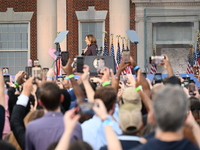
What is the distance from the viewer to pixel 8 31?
907 inches

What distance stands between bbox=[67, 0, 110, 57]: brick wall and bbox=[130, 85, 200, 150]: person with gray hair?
1830cm

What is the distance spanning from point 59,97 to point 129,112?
59 cm

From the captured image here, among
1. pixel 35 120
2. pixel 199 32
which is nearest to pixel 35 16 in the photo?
pixel 199 32

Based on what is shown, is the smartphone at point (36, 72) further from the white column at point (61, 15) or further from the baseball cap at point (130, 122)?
the white column at point (61, 15)

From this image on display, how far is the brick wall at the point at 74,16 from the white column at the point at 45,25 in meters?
0.59

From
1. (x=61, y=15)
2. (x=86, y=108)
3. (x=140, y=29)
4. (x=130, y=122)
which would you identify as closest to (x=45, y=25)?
(x=61, y=15)

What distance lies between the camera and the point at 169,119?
359 cm

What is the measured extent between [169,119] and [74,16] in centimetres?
1891

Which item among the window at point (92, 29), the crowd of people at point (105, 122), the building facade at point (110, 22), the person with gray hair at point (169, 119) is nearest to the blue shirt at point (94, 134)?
the crowd of people at point (105, 122)

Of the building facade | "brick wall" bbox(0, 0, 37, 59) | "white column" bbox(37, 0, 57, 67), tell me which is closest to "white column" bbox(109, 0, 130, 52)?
the building facade

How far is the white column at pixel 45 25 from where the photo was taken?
70.8 feet

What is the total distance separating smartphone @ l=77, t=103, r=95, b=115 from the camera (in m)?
4.08

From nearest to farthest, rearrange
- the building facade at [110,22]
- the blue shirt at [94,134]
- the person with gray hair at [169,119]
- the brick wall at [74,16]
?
the person with gray hair at [169,119]
the blue shirt at [94,134]
the building facade at [110,22]
the brick wall at [74,16]

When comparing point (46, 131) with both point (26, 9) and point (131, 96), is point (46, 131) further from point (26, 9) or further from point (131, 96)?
point (26, 9)
